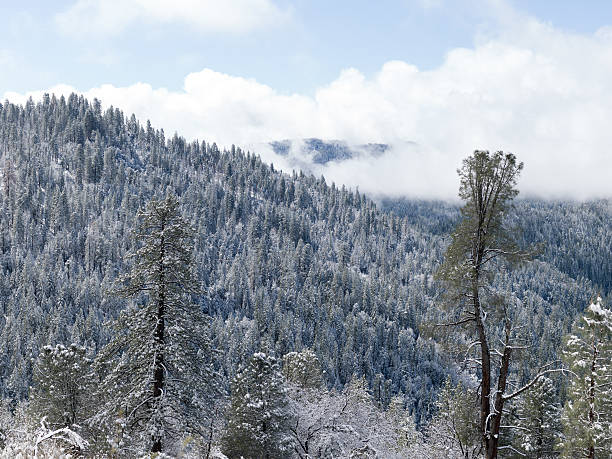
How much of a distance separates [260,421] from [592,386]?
17.7 meters

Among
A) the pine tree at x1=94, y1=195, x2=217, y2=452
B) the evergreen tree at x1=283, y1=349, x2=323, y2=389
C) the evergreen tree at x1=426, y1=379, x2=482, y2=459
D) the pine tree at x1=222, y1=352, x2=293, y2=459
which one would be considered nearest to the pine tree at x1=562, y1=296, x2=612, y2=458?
the evergreen tree at x1=426, y1=379, x2=482, y2=459

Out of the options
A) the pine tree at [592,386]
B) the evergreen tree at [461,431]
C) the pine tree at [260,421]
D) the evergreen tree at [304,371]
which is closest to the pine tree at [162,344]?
the evergreen tree at [461,431]

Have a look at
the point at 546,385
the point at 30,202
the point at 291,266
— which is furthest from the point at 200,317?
the point at 30,202

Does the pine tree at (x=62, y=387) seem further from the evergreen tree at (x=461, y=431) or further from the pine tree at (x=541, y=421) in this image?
the pine tree at (x=541, y=421)

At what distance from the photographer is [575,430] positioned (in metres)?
20.8

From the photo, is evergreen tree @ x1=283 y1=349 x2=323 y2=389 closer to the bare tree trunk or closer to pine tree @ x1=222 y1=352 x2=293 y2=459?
pine tree @ x1=222 y1=352 x2=293 y2=459

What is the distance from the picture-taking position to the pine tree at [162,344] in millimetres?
16500

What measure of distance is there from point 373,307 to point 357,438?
15530 cm

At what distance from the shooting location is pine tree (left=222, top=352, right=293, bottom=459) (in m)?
26.5

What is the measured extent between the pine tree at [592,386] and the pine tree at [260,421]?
14805 millimetres

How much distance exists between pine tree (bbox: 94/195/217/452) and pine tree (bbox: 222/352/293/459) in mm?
9881

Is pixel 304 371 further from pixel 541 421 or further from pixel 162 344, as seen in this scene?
pixel 162 344

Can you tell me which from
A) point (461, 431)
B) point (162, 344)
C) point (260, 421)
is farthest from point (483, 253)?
point (260, 421)

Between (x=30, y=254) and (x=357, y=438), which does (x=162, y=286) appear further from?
(x=30, y=254)
